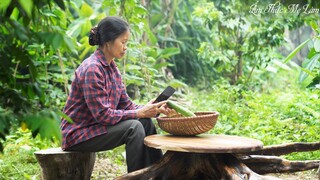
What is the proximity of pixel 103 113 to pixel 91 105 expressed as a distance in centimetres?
10

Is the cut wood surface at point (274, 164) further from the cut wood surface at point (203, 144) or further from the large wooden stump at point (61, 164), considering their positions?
the large wooden stump at point (61, 164)

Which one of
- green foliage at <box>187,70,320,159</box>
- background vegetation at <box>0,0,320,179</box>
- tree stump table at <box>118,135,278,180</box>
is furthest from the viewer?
green foliage at <box>187,70,320,159</box>

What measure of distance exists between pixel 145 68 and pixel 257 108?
157 centimetres

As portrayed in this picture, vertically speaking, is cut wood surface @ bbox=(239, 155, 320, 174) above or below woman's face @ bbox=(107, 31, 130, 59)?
below

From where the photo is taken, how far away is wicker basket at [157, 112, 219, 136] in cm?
352

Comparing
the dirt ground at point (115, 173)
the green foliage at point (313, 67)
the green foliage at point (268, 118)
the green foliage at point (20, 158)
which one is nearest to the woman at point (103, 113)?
the green foliage at point (20, 158)

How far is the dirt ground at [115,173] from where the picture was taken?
4.51 metres

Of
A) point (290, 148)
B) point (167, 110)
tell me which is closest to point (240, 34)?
point (290, 148)

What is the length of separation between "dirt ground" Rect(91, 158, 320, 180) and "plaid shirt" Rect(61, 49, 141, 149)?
104 cm

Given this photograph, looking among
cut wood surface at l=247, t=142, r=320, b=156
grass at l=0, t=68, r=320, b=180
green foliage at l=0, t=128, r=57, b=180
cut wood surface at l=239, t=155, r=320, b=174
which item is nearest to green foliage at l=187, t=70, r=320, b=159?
grass at l=0, t=68, r=320, b=180

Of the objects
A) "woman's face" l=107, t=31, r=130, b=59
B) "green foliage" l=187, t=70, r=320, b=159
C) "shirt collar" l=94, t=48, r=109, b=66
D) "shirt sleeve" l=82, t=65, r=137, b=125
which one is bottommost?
"green foliage" l=187, t=70, r=320, b=159

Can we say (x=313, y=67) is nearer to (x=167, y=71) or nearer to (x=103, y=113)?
(x=103, y=113)

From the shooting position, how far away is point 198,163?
3.65 meters

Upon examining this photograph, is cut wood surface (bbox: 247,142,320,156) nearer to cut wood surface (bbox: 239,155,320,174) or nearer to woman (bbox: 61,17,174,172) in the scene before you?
cut wood surface (bbox: 239,155,320,174)
